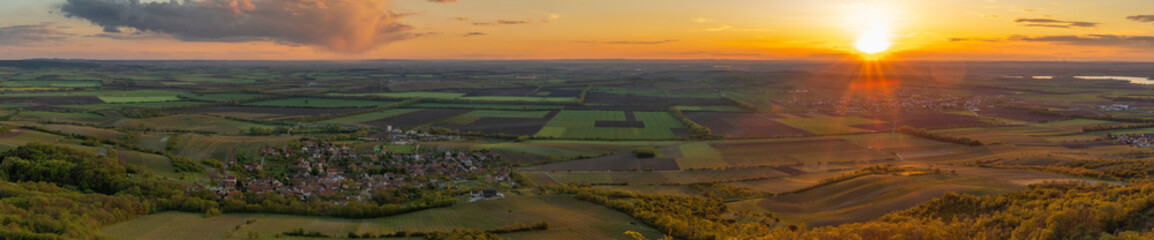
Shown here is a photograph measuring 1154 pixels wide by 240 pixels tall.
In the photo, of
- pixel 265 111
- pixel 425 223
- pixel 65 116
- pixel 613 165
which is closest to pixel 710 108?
pixel 613 165

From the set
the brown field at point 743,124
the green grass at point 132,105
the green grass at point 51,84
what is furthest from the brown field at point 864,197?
the green grass at point 51,84

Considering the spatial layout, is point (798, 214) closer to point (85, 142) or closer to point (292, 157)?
point (292, 157)

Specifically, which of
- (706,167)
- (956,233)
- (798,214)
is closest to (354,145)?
(706,167)

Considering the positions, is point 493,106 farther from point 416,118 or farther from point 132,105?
point 132,105

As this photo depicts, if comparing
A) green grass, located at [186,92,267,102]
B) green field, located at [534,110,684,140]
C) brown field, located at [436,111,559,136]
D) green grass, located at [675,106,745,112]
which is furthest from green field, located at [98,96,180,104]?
green grass, located at [675,106,745,112]

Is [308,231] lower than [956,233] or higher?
lower

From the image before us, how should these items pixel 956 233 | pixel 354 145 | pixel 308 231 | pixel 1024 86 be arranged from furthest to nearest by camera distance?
pixel 1024 86
pixel 354 145
pixel 308 231
pixel 956 233
